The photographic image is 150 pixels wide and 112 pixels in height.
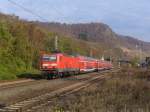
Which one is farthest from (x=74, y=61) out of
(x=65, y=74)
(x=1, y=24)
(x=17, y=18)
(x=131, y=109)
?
(x=131, y=109)

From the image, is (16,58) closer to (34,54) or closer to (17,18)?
(34,54)

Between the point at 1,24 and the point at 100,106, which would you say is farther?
the point at 1,24

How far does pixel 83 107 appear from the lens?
57.3ft

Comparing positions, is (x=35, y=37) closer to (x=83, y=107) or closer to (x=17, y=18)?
(x=17, y=18)

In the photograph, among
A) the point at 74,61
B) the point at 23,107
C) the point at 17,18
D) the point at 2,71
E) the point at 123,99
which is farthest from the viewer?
the point at 17,18

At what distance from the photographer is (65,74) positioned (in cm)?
5806

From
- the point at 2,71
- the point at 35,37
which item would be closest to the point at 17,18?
the point at 35,37

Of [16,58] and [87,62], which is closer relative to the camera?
[16,58]

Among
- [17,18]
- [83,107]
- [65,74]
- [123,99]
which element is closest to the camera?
[83,107]

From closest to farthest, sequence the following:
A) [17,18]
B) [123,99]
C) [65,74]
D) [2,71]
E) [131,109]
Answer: [131,109] < [123,99] < [2,71] < [65,74] < [17,18]

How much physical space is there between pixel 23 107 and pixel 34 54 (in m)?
47.3

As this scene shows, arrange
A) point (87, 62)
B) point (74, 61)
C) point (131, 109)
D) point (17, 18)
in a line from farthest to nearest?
1. point (87, 62)
2. point (17, 18)
3. point (74, 61)
4. point (131, 109)

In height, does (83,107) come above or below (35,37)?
below

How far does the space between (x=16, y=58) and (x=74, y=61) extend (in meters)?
8.99
